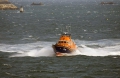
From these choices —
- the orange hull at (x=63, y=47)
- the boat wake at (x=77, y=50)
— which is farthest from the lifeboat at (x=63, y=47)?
the boat wake at (x=77, y=50)

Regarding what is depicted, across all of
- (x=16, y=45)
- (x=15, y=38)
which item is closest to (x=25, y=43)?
(x=16, y=45)

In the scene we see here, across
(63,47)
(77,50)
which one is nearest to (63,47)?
(63,47)

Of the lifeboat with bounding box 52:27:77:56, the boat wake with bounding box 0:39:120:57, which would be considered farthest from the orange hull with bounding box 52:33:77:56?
the boat wake with bounding box 0:39:120:57

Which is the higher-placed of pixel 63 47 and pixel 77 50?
pixel 63 47

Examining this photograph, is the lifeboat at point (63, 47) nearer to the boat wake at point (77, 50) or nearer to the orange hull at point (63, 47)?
the orange hull at point (63, 47)

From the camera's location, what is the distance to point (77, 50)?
9219 centimetres

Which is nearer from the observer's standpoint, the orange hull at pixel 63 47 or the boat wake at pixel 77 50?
the orange hull at pixel 63 47

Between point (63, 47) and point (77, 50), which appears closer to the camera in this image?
point (63, 47)

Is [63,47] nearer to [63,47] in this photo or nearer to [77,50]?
[63,47]

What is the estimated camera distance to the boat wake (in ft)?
304

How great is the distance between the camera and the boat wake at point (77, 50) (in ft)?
304

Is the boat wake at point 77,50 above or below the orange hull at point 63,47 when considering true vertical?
below

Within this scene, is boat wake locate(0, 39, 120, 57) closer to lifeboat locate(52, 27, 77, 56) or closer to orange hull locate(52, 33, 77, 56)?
lifeboat locate(52, 27, 77, 56)

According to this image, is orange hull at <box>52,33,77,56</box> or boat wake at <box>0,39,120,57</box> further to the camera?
boat wake at <box>0,39,120,57</box>
